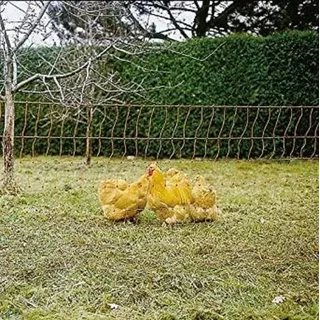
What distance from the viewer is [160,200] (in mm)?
3820

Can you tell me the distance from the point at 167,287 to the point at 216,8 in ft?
31.3

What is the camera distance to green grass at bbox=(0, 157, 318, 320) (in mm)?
2320

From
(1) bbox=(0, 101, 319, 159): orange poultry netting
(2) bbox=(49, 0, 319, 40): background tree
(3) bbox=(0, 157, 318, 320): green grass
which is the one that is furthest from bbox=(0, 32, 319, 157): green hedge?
(3) bbox=(0, 157, 318, 320): green grass

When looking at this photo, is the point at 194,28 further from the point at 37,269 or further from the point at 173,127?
the point at 37,269

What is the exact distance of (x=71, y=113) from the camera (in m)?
8.04

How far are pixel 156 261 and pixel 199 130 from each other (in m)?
5.39

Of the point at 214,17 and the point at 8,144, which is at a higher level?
the point at 214,17

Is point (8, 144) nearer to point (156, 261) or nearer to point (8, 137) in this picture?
point (8, 137)

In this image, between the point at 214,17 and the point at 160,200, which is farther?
the point at 214,17

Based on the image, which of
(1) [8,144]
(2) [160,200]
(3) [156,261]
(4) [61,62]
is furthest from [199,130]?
(3) [156,261]

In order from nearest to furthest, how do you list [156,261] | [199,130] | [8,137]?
[156,261], [8,137], [199,130]

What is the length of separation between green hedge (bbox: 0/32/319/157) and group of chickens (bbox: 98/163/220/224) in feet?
13.6

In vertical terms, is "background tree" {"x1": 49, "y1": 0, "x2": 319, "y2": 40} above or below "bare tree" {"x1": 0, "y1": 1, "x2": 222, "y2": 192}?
above

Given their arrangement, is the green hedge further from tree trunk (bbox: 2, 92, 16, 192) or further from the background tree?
tree trunk (bbox: 2, 92, 16, 192)
